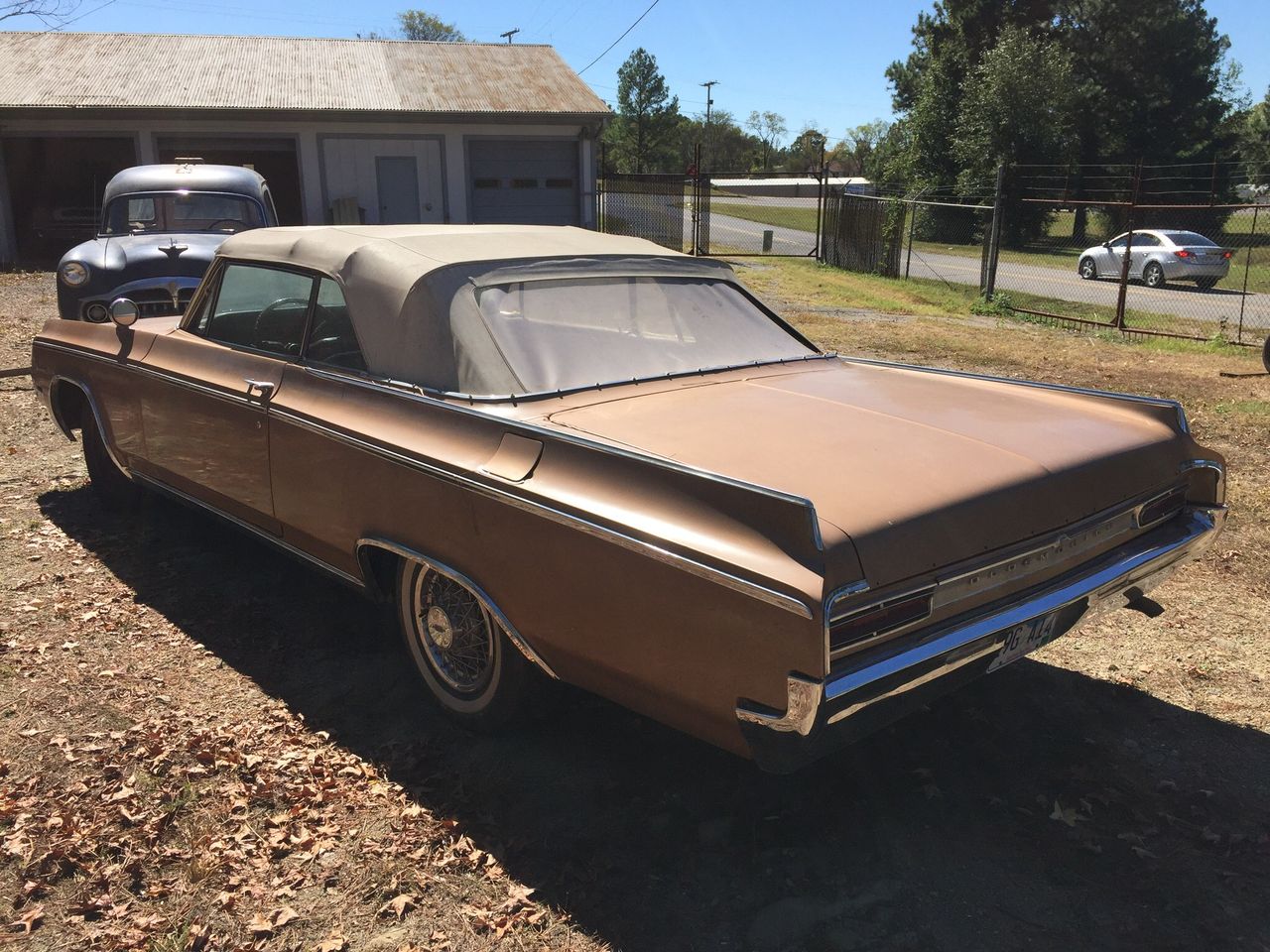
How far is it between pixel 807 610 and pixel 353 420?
194 centimetres

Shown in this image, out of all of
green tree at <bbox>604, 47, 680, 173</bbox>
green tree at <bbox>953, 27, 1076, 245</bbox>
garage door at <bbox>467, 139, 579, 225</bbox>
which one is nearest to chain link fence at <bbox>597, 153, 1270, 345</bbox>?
green tree at <bbox>953, 27, 1076, 245</bbox>

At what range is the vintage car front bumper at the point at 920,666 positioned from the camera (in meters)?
2.39

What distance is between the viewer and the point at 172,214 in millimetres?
9906

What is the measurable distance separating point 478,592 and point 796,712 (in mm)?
1122

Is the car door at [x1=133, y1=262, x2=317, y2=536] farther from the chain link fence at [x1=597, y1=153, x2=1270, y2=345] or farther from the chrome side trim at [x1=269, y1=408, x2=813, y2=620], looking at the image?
the chain link fence at [x1=597, y1=153, x2=1270, y2=345]

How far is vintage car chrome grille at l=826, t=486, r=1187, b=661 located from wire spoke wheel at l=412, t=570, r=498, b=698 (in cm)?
128

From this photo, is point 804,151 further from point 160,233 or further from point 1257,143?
point 160,233

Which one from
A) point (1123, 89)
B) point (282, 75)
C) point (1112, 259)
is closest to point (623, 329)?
point (1112, 259)

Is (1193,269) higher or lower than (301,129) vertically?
lower

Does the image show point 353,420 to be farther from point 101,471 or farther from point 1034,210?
point 1034,210

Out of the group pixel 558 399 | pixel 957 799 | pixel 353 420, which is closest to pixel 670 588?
pixel 558 399

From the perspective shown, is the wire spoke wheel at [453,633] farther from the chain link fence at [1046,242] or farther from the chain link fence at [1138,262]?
the chain link fence at [1046,242]

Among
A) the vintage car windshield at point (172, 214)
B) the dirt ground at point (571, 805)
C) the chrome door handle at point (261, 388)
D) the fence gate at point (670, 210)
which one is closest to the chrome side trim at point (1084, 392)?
the dirt ground at point (571, 805)

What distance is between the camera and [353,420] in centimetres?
358
